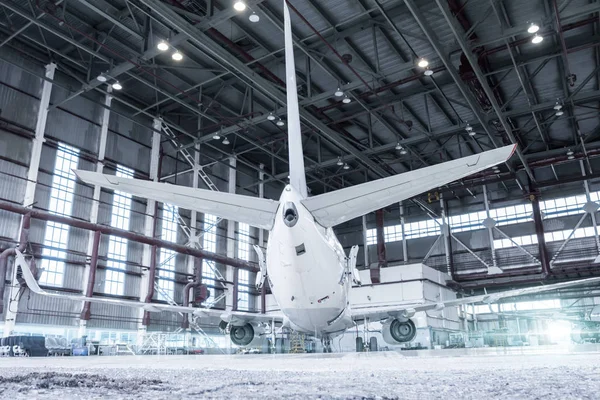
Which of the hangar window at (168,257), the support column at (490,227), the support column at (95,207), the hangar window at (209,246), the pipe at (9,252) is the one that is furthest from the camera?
the support column at (490,227)

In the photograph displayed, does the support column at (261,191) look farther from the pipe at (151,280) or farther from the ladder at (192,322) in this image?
the pipe at (151,280)

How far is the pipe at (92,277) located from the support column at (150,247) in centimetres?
389

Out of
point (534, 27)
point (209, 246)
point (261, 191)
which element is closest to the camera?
Result: point (534, 27)

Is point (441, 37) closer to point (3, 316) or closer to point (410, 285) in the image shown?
point (410, 285)

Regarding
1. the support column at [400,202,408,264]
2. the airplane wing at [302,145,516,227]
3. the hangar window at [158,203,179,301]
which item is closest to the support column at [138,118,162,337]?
the hangar window at [158,203,179,301]

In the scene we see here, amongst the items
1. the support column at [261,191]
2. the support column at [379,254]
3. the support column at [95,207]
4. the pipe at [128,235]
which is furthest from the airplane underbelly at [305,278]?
the support column at [261,191]

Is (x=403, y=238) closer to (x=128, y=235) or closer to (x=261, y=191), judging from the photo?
(x=261, y=191)

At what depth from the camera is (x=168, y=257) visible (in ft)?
113

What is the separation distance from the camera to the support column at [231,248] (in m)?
38.1

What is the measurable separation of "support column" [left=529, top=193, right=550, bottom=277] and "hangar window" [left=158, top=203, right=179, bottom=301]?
97.9 ft

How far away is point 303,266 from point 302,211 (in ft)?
4.68

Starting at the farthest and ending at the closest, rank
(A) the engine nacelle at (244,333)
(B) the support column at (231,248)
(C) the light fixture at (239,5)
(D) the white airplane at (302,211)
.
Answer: (B) the support column at (231,248), (C) the light fixture at (239,5), (A) the engine nacelle at (244,333), (D) the white airplane at (302,211)

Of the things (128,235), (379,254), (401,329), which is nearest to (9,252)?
(128,235)

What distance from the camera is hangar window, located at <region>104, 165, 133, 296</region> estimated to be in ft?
99.2
